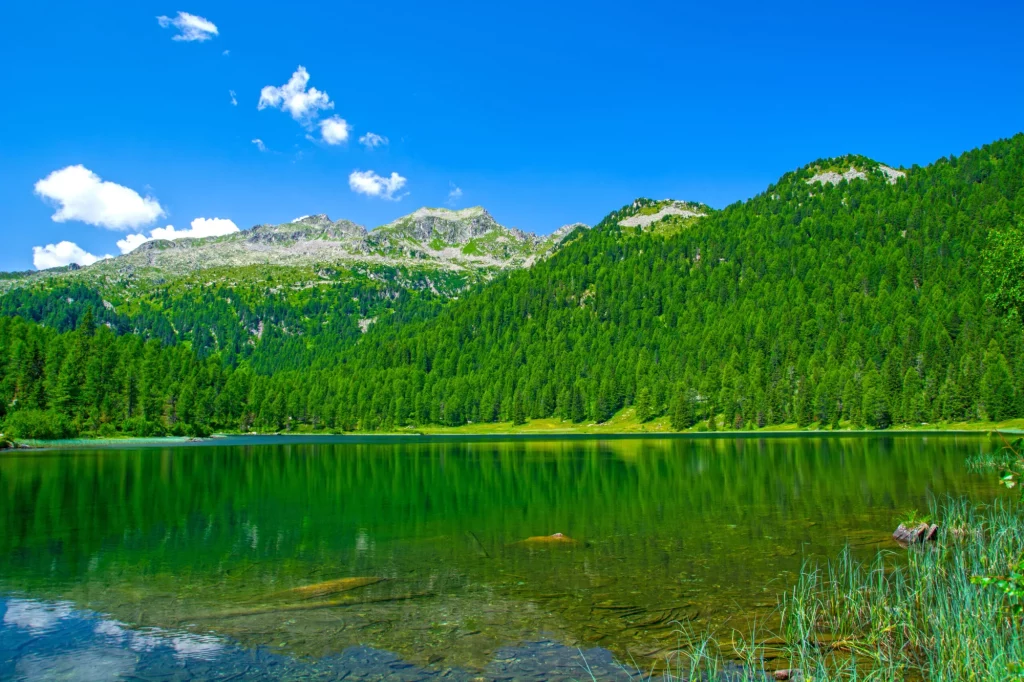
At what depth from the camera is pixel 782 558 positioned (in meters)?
24.7

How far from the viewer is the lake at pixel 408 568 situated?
619 inches

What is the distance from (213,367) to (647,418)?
137 metres

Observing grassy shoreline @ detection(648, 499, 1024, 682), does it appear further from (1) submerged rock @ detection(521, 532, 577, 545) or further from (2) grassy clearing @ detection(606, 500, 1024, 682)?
(1) submerged rock @ detection(521, 532, 577, 545)

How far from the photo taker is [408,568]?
2466 cm

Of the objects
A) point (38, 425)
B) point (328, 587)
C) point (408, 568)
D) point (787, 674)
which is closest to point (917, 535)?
point (787, 674)

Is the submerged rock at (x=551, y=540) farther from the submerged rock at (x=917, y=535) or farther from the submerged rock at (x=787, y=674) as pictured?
the submerged rock at (x=787, y=674)

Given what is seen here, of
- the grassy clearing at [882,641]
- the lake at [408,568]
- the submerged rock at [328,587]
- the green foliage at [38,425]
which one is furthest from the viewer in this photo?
the green foliage at [38,425]

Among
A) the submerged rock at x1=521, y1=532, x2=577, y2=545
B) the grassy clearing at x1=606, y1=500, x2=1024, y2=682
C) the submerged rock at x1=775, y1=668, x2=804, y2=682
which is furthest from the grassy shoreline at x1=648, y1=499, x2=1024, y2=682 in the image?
the submerged rock at x1=521, y1=532, x2=577, y2=545

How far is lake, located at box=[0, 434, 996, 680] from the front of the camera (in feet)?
51.6

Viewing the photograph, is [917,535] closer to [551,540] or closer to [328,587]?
[551,540]

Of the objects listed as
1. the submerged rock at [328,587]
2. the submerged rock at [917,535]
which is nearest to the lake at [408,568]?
the submerged rock at [328,587]

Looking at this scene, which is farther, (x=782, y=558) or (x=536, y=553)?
(x=536, y=553)

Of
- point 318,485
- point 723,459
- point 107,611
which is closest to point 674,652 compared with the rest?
point 107,611

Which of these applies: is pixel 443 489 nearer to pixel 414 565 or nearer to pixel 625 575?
pixel 414 565
